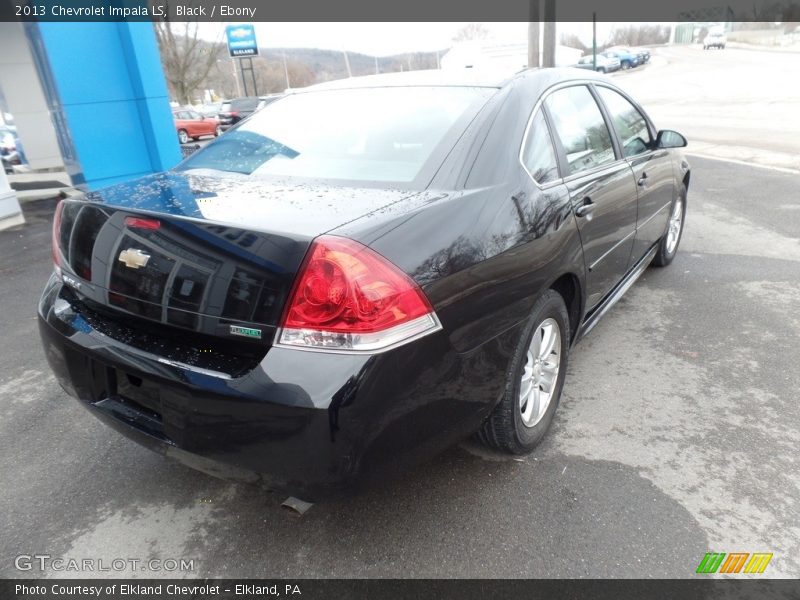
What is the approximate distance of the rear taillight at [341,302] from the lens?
163cm

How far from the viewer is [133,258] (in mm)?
1895

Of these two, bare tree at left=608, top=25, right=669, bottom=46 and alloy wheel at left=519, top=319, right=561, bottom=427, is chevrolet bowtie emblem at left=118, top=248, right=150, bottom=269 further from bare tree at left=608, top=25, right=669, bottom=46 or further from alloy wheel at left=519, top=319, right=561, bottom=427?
bare tree at left=608, top=25, right=669, bottom=46

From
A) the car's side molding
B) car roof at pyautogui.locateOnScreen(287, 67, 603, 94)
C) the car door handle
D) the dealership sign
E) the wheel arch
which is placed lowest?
the car's side molding

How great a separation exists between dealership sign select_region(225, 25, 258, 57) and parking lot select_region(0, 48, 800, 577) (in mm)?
35360

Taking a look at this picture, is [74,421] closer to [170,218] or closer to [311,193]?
[170,218]

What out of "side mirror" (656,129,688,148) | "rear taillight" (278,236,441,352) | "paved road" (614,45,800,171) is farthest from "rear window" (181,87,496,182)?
"paved road" (614,45,800,171)

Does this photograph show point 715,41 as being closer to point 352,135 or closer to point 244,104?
point 244,104

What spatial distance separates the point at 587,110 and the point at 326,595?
2.82 metres

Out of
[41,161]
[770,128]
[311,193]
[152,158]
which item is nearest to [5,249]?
[152,158]

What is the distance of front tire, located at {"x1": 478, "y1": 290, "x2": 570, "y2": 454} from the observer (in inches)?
89.9

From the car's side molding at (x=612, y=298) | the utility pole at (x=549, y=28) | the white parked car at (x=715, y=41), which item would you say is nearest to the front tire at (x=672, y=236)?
the car's side molding at (x=612, y=298)

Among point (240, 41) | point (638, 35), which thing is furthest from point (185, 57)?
point (638, 35)

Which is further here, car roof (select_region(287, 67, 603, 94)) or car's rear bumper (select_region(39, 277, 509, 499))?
car roof (select_region(287, 67, 603, 94))

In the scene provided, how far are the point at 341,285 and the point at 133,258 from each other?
0.79 m
